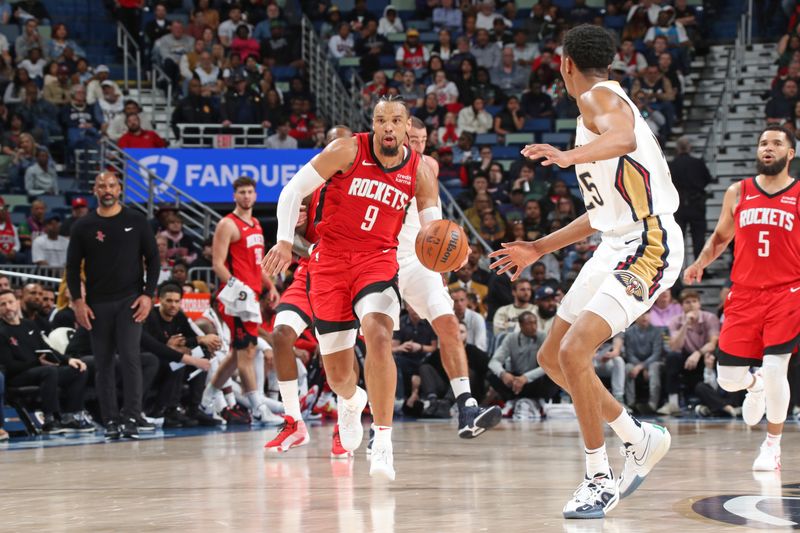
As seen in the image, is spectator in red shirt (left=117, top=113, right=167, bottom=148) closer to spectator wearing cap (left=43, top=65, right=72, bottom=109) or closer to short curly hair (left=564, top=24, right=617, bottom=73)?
spectator wearing cap (left=43, top=65, right=72, bottom=109)

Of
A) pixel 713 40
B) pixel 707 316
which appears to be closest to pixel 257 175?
pixel 707 316

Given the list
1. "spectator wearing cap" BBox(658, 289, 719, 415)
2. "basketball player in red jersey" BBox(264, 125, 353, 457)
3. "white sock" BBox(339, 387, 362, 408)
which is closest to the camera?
"white sock" BBox(339, 387, 362, 408)

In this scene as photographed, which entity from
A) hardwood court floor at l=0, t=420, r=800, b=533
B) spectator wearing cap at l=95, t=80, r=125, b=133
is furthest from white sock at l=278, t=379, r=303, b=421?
spectator wearing cap at l=95, t=80, r=125, b=133

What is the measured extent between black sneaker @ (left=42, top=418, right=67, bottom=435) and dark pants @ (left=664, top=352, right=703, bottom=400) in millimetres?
6524

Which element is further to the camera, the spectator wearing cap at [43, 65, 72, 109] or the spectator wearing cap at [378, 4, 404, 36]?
the spectator wearing cap at [378, 4, 404, 36]

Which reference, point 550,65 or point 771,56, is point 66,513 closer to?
point 550,65

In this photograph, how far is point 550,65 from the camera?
18.8 meters

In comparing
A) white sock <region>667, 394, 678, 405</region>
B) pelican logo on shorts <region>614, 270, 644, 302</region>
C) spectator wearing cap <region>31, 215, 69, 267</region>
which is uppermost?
spectator wearing cap <region>31, 215, 69, 267</region>

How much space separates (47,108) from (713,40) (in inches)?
444

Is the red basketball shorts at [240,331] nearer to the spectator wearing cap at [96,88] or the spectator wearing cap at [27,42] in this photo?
the spectator wearing cap at [96,88]

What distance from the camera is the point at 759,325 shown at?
762 centimetres

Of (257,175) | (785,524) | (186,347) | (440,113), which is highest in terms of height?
(440,113)

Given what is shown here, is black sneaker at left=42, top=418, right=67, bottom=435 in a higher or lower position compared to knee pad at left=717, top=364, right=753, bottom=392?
lower

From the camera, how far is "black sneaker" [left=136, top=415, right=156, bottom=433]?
9.97 meters
